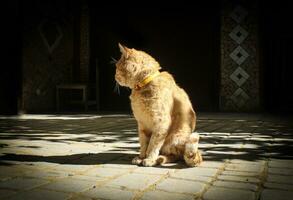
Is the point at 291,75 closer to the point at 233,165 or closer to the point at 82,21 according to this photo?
the point at 82,21

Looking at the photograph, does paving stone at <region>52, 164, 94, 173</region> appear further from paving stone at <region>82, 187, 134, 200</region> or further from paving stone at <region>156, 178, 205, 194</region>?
paving stone at <region>156, 178, 205, 194</region>

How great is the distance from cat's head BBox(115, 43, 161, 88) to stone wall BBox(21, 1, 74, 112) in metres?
7.31

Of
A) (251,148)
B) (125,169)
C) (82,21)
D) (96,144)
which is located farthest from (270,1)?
(125,169)

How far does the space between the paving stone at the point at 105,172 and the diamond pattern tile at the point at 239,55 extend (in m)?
7.29

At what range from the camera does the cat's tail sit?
9.87 feet

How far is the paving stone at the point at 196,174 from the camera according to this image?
2.71 m

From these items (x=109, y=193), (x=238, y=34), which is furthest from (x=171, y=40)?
(x=109, y=193)

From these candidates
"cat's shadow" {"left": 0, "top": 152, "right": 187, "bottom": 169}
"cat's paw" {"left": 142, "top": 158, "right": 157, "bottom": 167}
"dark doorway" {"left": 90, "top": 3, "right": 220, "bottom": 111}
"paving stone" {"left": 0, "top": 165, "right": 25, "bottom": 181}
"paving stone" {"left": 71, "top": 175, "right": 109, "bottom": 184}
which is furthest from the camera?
"dark doorway" {"left": 90, "top": 3, "right": 220, "bottom": 111}

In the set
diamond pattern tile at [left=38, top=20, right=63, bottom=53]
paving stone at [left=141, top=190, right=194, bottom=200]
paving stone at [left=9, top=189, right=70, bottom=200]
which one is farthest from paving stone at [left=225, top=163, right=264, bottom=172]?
diamond pattern tile at [left=38, top=20, right=63, bottom=53]

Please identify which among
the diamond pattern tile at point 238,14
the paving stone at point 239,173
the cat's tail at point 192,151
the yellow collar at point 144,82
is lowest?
the paving stone at point 239,173

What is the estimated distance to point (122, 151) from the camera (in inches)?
155

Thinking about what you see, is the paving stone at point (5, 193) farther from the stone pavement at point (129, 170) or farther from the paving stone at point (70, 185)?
the paving stone at point (70, 185)

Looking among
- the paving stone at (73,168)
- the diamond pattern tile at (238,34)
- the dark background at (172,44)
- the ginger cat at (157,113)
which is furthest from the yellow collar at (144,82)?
the diamond pattern tile at (238,34)

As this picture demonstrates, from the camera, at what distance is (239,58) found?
9586 millimetres
